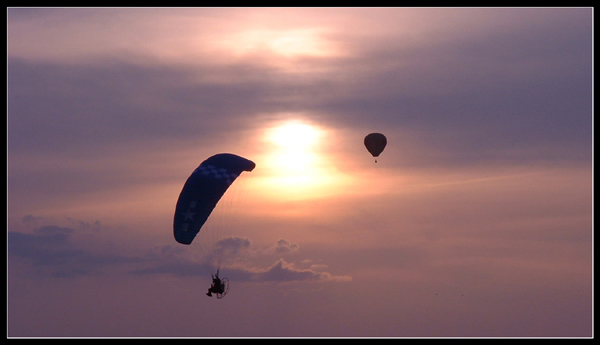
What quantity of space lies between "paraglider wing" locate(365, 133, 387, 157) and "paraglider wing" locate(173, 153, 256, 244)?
29684 mm

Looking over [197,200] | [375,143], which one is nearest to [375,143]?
[375,143]

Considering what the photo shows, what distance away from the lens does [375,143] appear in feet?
402

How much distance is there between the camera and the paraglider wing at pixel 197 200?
311 ft

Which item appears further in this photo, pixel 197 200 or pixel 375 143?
pixel 375 143

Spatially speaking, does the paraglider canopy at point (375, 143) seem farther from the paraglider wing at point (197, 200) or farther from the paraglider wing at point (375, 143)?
the paraglider wing at point (197, 200)

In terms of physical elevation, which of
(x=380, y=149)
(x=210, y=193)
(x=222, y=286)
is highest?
(x=380, y=149)

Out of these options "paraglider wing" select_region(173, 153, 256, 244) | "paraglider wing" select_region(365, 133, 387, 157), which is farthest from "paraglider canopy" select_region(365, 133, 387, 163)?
"paraglider wing" select_region(173, 153, 256, 244)

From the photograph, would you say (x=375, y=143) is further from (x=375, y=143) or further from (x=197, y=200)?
(x=197, y=200)

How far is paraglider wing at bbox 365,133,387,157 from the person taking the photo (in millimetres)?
122625
